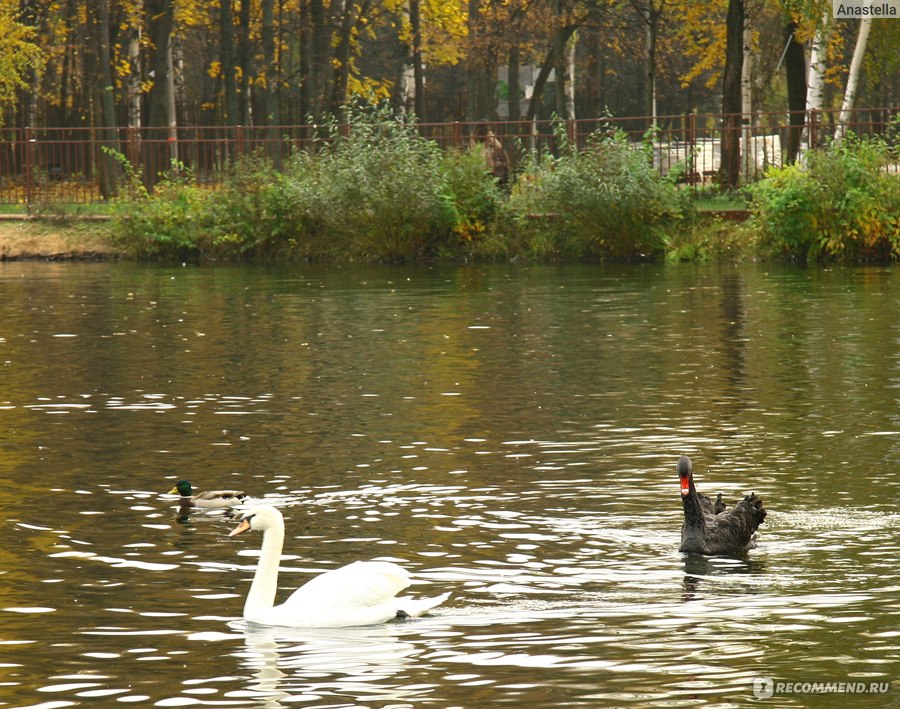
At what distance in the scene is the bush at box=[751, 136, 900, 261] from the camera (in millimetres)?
36656

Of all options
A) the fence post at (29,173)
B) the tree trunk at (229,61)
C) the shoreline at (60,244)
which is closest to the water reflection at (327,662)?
the shoreline at (60,244)

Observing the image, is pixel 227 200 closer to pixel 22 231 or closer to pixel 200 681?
pixel 22 231

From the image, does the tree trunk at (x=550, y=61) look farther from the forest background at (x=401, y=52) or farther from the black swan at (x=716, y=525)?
the black swan at (x=716, y=525)

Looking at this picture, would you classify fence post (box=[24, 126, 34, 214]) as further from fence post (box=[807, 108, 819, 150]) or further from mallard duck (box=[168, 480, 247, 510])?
mallard duck (box=[168, 480, 247, 510])

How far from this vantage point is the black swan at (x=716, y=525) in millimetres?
11203

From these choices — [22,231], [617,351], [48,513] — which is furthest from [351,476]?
[22,231]

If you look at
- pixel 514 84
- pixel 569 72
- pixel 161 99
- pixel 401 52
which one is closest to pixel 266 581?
pixel 161 99

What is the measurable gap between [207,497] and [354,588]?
3468mm

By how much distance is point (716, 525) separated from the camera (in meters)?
11.2

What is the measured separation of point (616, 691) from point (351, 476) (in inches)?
239

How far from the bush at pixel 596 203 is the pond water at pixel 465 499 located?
11.5 meters

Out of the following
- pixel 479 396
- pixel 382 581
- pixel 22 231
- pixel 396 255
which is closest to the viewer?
pixel 382 581

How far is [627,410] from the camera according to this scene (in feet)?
56.7

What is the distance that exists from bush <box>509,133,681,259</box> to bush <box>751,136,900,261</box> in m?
2.38
